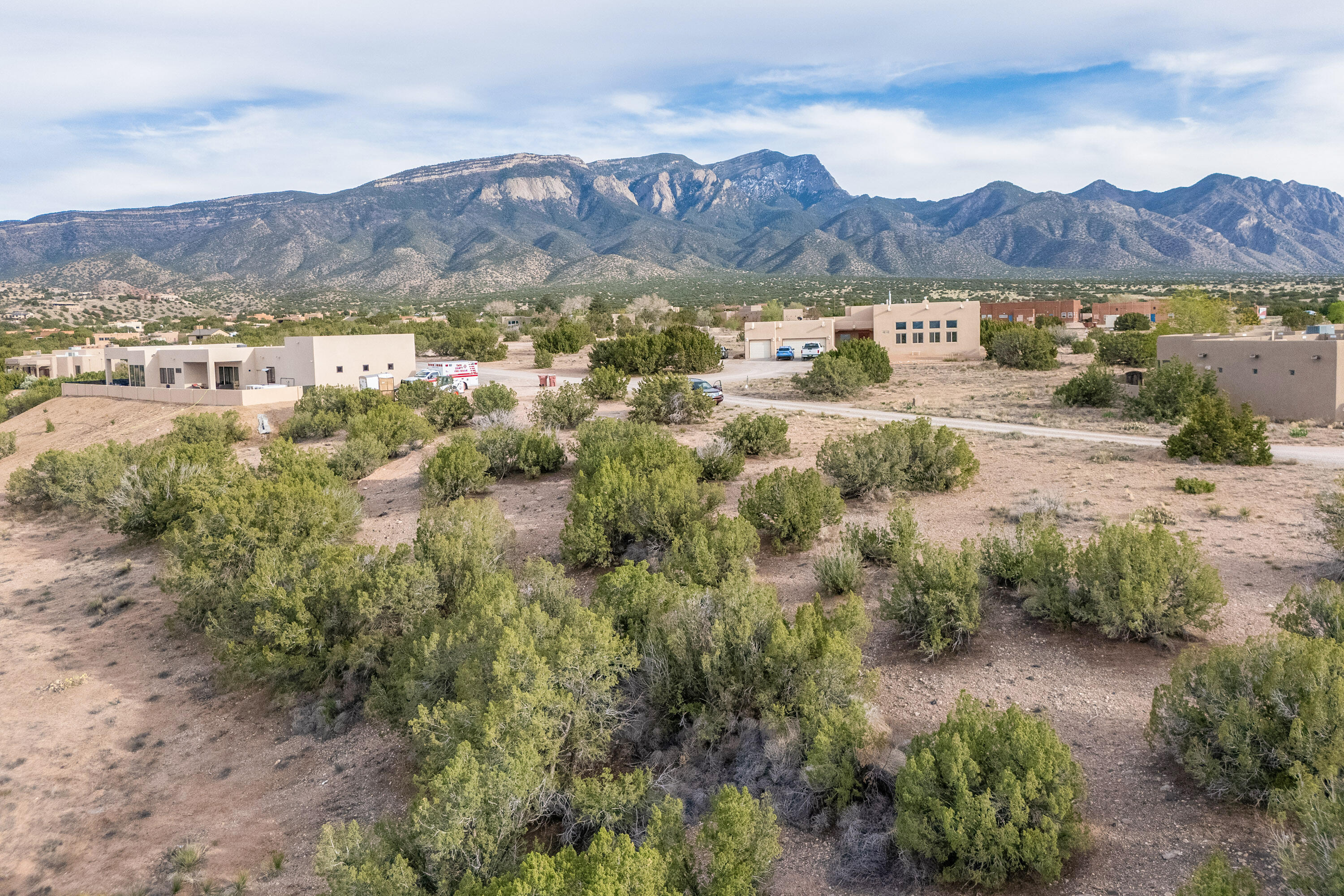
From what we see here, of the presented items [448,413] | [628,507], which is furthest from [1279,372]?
[448,413]

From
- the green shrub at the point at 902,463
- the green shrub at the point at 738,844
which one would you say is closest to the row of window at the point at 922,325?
the green shrub at the point at 902,463

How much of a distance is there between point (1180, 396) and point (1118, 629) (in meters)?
22.1

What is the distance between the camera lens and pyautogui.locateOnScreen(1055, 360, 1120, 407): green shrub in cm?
3303

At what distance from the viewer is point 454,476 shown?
21047mm

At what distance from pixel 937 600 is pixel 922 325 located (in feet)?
155

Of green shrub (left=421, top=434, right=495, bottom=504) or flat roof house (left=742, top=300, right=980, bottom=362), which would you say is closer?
green shrub (left=421, top=434, right=495, bottom=504)

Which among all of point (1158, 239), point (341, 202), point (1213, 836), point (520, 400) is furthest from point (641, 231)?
point (1213, 836)

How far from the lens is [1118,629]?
36.9 ft

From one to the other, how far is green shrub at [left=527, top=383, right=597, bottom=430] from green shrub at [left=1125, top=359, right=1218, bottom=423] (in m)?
19.4

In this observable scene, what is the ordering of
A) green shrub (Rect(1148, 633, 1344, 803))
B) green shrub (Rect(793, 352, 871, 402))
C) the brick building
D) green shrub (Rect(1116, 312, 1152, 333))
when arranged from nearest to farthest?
green shrub (Rect(1148, 633, 1344, 803)), green shrub (Rect(793, 352, 871, 402)), green shrub (Rect(1116, 312, 1152, 333)), the brick building

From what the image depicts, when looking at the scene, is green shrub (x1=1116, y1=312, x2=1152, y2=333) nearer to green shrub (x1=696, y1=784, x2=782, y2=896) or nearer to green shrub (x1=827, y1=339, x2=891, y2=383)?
green shrub (x1=827, y1=339, x2=891, y2=383)

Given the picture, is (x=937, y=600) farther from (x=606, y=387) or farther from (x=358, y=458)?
(x=606, y=387)

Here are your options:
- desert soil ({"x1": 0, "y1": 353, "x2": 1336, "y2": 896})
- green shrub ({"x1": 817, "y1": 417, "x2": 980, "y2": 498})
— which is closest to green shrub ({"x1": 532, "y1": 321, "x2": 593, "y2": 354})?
desert soil ({"x1": 0, "y1": 353, "x2": 1336, "y2": 896})

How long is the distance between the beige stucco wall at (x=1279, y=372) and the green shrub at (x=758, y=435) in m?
15.8
